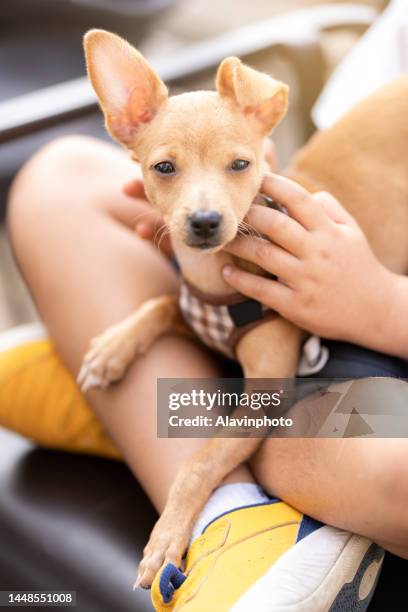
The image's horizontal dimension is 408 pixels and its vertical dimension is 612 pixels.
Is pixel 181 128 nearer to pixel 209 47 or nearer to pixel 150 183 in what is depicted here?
pixel 150 183

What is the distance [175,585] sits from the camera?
2.94 feet

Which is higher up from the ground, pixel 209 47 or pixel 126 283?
pixel 209 47

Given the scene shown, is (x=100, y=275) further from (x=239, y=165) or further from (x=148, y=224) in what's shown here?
(x=239, y=165)

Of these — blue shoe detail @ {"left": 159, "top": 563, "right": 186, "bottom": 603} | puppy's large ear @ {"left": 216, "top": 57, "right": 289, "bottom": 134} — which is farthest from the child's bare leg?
puppy's large ear @ {"left": 216, "top": 57, "right": 289, "bottom": 134}

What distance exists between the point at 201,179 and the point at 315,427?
1.17 ft

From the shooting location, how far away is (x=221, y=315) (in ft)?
3.60

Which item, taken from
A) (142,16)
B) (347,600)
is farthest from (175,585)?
(142,16)

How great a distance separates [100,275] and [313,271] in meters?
0.39

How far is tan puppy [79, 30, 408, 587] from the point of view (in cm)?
94

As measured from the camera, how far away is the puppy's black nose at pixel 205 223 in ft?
2.97

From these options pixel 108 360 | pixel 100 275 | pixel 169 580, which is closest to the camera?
pixel 169 580

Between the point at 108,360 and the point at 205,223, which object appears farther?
the point at 108,360

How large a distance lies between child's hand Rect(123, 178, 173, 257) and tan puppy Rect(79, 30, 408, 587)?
0.14m

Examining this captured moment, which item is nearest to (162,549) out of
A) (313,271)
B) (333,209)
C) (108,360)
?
(108,360)
